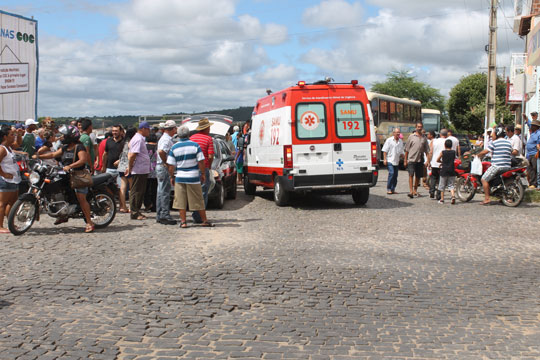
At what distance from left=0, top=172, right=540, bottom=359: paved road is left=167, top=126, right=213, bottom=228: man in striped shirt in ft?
1.69

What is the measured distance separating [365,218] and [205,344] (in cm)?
780

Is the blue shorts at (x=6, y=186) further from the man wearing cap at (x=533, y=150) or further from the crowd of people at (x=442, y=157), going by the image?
the man wearing cap at (x=533, y=150)

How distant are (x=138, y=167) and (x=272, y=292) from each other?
5877 mm

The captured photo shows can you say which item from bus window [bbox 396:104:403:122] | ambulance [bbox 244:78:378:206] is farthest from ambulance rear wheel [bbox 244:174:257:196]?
bus window [bbox 396:104:403:122]

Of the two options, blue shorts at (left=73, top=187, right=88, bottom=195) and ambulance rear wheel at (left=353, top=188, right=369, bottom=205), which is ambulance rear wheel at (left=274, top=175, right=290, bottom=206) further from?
blue shorts at (left=73, top=187, right=88, bottom=195)

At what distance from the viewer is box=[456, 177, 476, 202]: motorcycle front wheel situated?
1488 centimetres

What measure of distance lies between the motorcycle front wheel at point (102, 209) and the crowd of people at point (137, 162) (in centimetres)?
27

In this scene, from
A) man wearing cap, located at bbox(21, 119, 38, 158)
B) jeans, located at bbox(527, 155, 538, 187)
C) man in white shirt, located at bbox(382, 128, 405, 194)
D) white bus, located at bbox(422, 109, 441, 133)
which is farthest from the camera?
white bus, located at bbox(422, 109, 441, 133)

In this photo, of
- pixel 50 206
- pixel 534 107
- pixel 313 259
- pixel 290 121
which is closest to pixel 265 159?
pixel 290 121

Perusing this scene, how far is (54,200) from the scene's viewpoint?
1002 centimetres

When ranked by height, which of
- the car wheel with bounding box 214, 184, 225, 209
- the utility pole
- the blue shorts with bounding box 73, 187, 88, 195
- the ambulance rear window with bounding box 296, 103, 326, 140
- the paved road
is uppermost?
the utility pole

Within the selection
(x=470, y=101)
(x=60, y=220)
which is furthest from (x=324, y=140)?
(x=470, y=101)

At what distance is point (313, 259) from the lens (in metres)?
7.83

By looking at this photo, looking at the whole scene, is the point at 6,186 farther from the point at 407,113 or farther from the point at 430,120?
the point at 430,120
